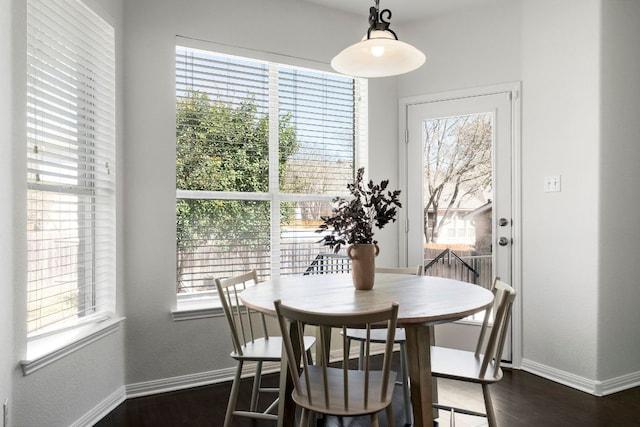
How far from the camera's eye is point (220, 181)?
3238mm

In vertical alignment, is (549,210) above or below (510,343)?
above

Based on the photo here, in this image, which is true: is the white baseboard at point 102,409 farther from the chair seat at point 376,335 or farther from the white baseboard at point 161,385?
the chair seat at point 376,335

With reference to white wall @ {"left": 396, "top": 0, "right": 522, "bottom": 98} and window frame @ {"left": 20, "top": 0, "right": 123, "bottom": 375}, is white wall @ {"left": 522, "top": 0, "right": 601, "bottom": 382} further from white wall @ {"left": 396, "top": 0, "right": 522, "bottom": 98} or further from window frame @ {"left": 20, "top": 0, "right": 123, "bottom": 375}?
window frame @ {"left": 20, "top": 0, "right": 123, "bottom": 375}

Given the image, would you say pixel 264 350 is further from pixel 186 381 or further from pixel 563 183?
pixel 563 183

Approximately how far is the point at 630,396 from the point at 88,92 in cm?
376

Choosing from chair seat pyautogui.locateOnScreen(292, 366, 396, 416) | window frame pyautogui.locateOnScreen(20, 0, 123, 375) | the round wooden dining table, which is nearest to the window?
window frame pyautogui.locateOnScreen(20, 0, 123, 375)

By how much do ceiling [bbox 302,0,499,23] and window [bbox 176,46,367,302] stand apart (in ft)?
1.75

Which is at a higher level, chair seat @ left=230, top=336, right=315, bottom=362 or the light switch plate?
the light switch plate

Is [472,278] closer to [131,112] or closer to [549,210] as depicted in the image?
[549,210]

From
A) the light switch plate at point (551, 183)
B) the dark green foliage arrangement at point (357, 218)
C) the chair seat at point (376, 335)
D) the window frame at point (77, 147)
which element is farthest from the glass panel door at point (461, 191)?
the window frame at point (77, 147)

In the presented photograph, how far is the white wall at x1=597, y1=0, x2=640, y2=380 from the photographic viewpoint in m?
2.92

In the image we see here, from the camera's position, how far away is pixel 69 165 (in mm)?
2432

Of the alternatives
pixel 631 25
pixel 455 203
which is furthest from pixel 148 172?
pixel 631 25

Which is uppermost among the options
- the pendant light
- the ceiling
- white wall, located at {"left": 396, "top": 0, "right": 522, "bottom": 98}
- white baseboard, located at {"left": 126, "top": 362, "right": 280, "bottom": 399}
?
the ceiling
